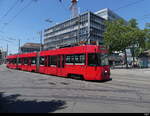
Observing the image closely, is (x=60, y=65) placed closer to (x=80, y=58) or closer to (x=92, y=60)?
(x=80, y=58)

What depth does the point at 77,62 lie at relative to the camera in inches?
507

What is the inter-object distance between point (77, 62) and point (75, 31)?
55.8m

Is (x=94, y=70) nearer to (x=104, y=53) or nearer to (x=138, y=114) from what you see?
(x=104, y=53)

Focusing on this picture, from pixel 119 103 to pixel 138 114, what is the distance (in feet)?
3.94

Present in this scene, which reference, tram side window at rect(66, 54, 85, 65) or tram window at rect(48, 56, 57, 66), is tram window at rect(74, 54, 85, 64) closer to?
tram side window at rect(66, 54, 85, 65)

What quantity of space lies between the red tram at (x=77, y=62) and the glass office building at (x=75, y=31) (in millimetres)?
35822

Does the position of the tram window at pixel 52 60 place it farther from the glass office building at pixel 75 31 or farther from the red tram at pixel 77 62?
the glass office building at pixel 75 31

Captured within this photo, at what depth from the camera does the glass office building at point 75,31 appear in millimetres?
62500

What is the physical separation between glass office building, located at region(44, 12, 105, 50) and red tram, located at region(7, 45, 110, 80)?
35.8 meters

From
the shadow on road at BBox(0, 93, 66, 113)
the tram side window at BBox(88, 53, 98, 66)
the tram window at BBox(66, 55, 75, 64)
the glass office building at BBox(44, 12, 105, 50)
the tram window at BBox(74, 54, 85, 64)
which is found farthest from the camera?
the glass office building at BBox(44, 12, 105, 50)

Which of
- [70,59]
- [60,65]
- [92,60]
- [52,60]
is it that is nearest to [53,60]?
[52,60]

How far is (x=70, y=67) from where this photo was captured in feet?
44.4

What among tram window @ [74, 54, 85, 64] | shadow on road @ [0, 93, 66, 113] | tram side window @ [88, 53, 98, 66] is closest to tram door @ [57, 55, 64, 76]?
tram window @ [74, 54, 85, 64]

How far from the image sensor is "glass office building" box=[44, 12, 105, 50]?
62.5 m
